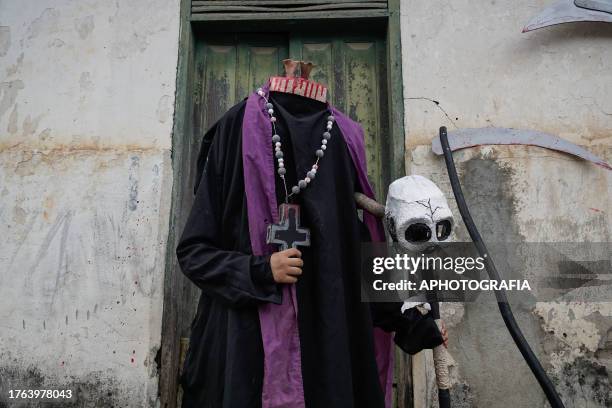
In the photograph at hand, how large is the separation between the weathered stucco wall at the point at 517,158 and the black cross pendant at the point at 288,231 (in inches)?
56.6

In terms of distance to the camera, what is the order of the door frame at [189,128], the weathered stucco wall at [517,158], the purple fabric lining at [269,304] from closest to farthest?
the purple fabric lining at [269,304], the weathered stucco wall at [517,158], the door frame at [189,128]

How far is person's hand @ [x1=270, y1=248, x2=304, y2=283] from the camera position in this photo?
5.33ft

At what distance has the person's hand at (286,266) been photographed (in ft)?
5.33

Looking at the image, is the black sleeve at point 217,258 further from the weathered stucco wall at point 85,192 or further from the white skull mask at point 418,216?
the weathered stucco wall at point 85,192

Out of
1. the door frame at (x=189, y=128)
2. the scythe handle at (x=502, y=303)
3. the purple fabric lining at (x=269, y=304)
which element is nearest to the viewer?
the purple fabric lining at (x=269, y=304)

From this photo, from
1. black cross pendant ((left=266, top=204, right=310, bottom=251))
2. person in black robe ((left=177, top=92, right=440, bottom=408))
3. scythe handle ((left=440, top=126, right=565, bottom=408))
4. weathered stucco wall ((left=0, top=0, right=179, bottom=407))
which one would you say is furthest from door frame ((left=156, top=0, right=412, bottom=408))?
black cross pendant ((left=266, top=204, right=310, bottom=251))

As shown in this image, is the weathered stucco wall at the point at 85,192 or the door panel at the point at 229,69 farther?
the door panel at the point at 229,69

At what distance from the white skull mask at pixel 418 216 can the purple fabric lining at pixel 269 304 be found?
345 mm

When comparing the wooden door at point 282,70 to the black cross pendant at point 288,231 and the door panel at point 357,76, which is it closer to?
the door panel at point 357,76

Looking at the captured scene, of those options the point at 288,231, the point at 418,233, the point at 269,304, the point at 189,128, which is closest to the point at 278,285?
the point at 269,304

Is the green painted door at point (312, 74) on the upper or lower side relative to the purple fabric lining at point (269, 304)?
upper

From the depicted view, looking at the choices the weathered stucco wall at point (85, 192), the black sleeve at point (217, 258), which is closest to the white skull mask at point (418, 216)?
the black sleeve at point (217, 258)

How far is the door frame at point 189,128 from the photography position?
2869 millimetres

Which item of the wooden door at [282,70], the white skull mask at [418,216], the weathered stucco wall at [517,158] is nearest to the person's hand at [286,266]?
the white skull mask at [418,216]
